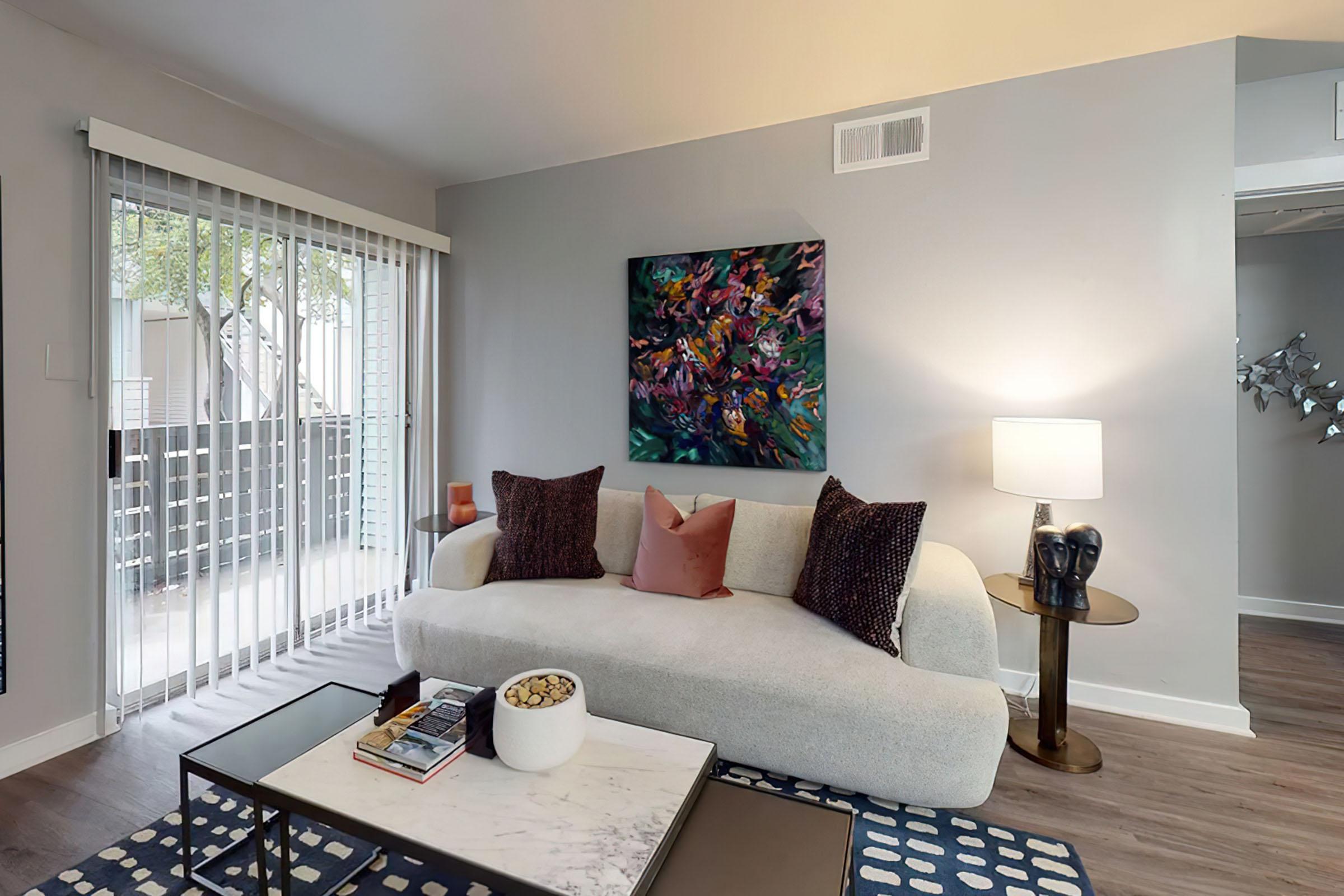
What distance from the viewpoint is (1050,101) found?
250cm

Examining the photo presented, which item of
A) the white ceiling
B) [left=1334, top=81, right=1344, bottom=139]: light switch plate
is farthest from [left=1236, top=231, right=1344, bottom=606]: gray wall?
the white ceiling

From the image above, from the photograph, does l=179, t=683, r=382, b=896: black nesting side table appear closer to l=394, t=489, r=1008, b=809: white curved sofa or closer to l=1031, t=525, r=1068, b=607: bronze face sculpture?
l=394, t=489, r=1008, b=809: white curved sofa

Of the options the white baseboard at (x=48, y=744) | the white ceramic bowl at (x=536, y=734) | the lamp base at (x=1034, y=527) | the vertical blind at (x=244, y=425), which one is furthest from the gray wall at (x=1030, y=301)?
the white baseboard at (x=48, y=744)

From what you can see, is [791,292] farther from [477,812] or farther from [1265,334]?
[1265,334]

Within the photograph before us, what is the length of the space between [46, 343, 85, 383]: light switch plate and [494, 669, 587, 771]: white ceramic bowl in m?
2.05

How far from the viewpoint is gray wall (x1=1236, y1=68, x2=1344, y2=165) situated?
2498 mm

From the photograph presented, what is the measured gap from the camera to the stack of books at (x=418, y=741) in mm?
1405

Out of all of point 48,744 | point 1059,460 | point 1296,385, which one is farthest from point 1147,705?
point 48,744

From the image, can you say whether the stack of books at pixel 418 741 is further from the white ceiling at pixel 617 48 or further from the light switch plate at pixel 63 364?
the white ceiling at pixel 617 48

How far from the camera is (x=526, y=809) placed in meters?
1.29

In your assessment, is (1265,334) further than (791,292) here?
Yes

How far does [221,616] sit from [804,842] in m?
2.64

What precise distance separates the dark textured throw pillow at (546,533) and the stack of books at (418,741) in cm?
108

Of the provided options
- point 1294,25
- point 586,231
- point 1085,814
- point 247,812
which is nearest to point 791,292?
point 586,231
